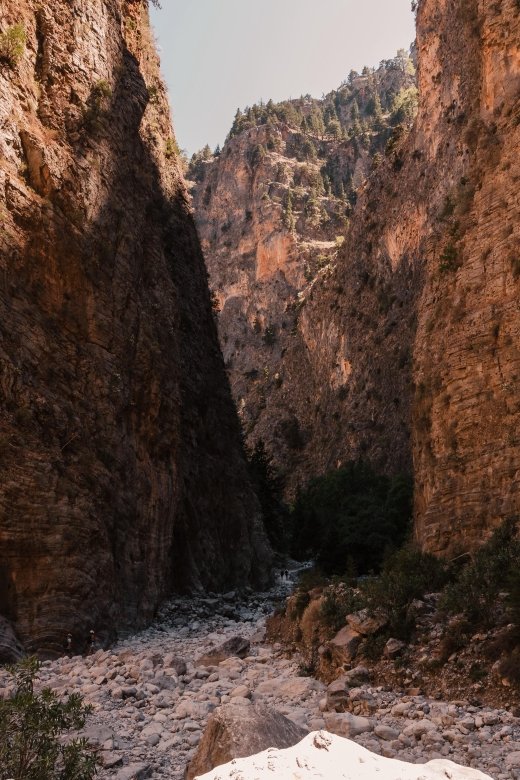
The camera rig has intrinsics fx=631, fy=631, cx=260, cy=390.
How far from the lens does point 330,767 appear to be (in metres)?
3.48

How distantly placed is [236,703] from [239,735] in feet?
7.98

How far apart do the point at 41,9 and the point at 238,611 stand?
17.4 m

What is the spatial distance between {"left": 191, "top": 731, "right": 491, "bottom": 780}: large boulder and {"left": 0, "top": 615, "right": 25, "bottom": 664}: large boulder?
25.1 feet

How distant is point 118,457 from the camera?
621 inches

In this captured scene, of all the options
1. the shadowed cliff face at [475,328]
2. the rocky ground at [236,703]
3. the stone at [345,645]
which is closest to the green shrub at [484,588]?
the stone at [345,645]

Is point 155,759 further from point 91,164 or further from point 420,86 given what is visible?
point 420,86

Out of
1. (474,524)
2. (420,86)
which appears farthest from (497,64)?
(420,86)

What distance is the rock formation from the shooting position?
1479 cm

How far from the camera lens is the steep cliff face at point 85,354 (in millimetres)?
12102

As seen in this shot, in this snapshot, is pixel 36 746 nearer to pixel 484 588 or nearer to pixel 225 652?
pixel 484 588

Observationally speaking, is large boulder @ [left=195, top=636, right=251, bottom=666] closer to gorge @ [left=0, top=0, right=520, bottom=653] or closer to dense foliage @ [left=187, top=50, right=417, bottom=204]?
gorge @ [left=0, top=0, right=520, bottom=653]

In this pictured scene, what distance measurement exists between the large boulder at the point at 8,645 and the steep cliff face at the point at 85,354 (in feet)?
1.42

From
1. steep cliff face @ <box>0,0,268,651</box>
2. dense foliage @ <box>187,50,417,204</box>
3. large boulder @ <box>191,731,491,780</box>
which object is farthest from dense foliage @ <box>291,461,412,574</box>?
dense foliage @ <box>187,50,417,204</box>

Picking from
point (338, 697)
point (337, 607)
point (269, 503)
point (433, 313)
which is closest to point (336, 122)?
point (269, 503)
